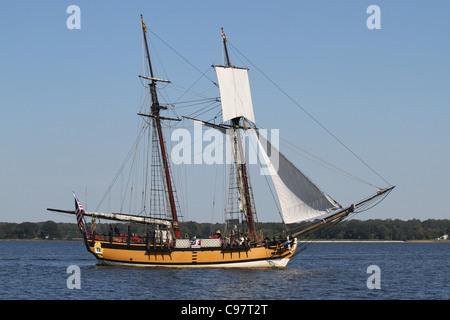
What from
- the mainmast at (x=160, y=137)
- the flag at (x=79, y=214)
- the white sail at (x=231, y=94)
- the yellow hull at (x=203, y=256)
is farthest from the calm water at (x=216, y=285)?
the white sail at (x=231, y=94)

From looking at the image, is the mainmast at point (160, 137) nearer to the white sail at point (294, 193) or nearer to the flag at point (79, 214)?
the flag at point (79, 214)

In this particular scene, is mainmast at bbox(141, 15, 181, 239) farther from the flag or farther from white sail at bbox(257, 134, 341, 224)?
white sail at bbox(257, 134, 341, 224)

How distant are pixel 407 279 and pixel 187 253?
19.4m

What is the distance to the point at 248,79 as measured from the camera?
63.7 meters

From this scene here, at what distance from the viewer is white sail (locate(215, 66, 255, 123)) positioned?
6225 cm

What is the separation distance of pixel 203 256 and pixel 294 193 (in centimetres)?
1014

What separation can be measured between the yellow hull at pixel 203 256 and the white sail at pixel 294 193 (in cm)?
361

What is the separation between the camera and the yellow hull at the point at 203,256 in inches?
2250

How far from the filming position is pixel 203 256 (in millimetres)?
57750

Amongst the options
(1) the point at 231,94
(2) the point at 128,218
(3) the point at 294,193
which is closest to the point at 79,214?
(2) the point at 128,218

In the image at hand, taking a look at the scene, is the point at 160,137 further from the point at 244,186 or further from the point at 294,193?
the point at 294,193
